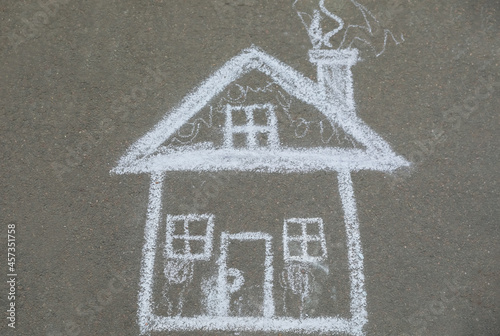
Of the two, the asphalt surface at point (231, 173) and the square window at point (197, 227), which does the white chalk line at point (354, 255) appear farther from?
the square window at point (197, 227)

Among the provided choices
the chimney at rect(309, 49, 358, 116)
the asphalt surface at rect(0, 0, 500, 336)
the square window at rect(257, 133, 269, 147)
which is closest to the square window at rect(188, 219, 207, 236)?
the asphalt surface at rect(0, 0, 500, 336)

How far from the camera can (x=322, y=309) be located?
293 cm

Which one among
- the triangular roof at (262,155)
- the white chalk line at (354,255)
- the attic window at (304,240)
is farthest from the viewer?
the triangular roof at (262,155)

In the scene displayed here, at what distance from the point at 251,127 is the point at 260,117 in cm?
12

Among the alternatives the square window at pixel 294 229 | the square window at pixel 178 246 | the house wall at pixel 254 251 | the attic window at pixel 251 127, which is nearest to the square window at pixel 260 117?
the attic window at pixel 251 127

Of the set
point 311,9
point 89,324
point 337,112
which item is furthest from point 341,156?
point 89,324

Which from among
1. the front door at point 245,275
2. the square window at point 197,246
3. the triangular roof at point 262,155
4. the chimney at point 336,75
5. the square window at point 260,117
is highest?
the chimney at point 336,75

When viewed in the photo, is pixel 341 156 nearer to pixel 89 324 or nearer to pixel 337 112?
pixel 337 112

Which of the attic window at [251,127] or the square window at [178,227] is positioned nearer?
the square window at [178,227]

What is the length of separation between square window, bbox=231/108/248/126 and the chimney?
0.69 metres

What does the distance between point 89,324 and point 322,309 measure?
1636 mm

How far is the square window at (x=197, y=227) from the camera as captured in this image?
3123mm

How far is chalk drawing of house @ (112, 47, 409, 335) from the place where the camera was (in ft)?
9.58

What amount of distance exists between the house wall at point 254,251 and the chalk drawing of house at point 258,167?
25mm
